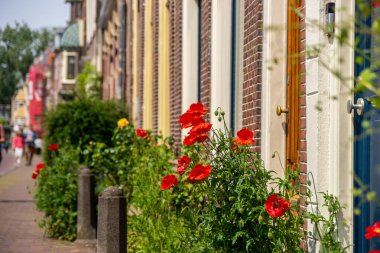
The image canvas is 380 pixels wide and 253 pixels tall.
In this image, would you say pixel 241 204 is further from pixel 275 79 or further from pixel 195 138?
pixel 275 79

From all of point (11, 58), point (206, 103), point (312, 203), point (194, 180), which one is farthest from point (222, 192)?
point (11, 58)

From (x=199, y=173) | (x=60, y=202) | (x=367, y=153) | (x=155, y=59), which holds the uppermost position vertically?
(x=155, y=59)

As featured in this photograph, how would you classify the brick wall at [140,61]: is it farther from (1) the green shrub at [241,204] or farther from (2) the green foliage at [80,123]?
(1) the green shrub at [241,204]

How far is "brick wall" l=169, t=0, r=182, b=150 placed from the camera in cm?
1222

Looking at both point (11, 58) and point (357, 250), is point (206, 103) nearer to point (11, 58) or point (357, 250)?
point (357, 250)

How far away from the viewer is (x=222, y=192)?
545cm

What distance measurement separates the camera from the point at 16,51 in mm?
108562

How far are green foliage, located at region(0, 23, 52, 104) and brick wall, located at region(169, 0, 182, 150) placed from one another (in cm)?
9415

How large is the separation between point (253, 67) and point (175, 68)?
557cm

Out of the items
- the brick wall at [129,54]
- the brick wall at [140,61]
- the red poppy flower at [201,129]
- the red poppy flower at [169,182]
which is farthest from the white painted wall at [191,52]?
the brick wall at [129,54]

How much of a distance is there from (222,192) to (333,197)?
2.69 ft

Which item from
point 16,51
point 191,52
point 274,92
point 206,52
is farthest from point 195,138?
point 16,51

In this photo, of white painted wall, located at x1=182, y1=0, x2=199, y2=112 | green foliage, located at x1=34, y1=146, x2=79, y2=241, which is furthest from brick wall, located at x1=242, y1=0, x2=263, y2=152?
green foliage, located at x1=34, y1=146, x2=79, y2=241

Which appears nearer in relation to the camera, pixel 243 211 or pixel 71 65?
pixel 243 211
